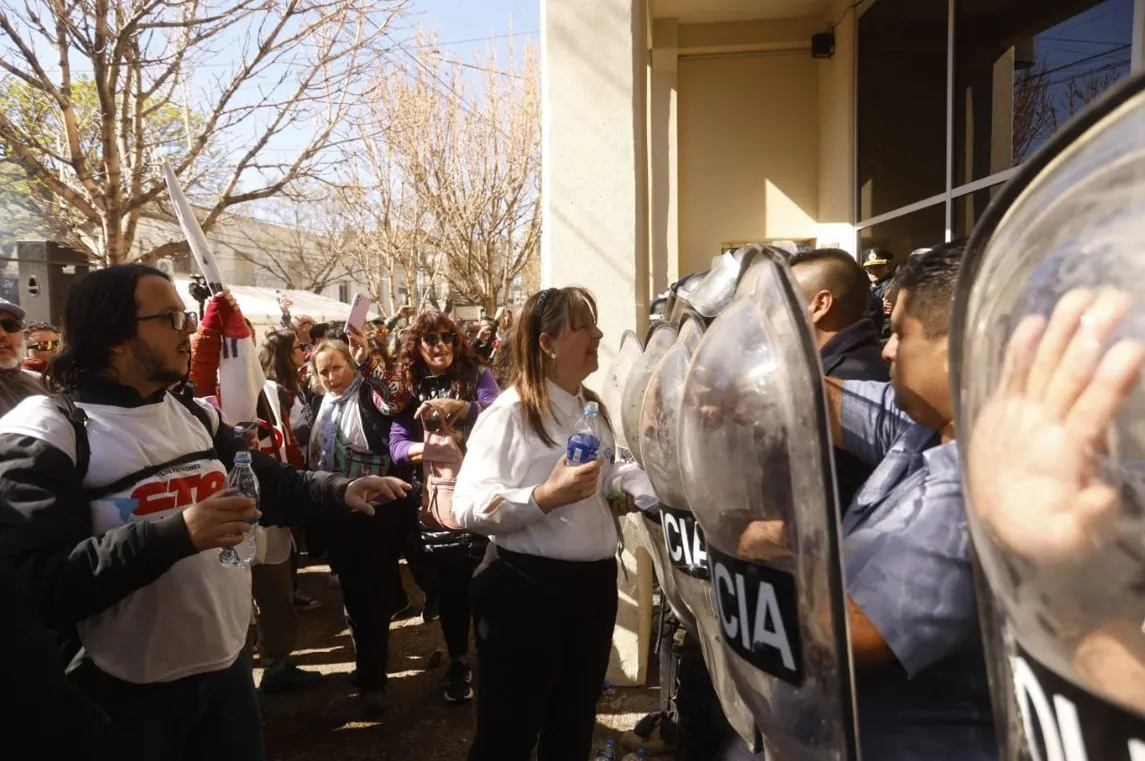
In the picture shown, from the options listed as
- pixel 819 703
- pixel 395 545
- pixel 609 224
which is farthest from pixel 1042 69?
pixel 819 703

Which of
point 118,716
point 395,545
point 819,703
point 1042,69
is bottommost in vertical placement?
point 395,545

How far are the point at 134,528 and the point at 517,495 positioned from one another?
1034 mm

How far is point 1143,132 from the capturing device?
416 mm

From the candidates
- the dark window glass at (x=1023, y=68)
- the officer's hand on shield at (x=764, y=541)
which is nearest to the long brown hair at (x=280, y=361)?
the dark window glass at (x=1023, y=68)

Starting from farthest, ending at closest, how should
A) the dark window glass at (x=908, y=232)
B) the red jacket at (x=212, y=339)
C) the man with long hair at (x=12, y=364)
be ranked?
the dark window glass at (x=908, y=232), the red jacket at (x=212, y=339), the man with long hair at (x=12, y=364)

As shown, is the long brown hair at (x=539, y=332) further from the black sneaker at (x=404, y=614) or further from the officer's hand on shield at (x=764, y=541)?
the black sneaker at (x=404, y=614)

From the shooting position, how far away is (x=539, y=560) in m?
2.39

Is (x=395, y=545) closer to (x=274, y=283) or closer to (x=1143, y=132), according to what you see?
(x=1143, y=132)

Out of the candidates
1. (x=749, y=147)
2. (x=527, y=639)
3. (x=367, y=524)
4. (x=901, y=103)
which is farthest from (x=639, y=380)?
(x=749, y=147)

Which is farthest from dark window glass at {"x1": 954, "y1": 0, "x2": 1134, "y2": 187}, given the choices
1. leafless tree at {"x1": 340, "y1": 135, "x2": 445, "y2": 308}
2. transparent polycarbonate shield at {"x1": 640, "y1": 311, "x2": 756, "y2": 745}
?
leafless tree at {"x1": 340, "y1": 135, "x2": 445, "y2": 308}

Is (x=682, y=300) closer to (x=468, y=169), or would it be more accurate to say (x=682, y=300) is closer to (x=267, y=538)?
(x=267, y=538)

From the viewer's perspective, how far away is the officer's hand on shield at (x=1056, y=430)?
1.39 ft

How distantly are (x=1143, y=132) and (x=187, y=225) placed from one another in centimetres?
346

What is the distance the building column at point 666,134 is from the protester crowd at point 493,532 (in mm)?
4431
